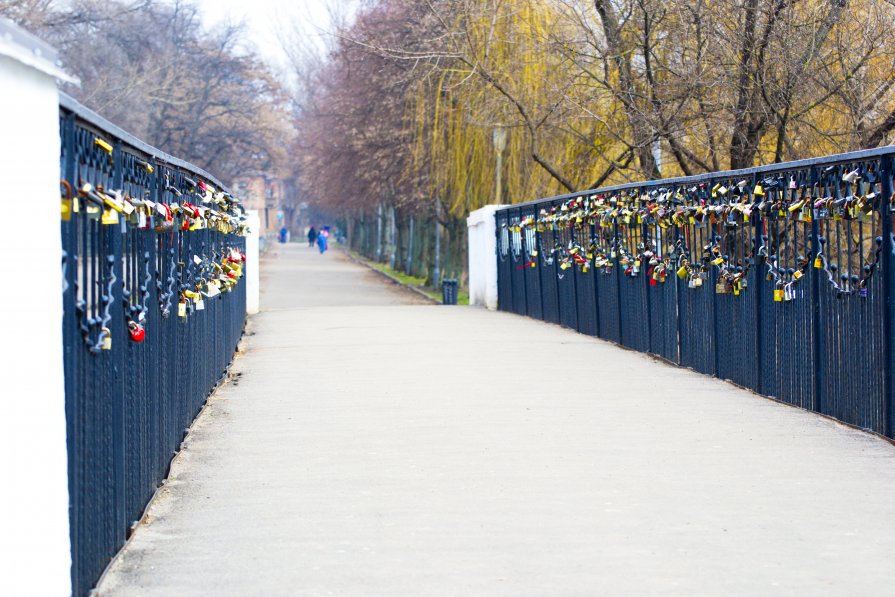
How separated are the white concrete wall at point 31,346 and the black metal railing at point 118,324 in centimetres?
22

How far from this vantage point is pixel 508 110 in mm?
26828

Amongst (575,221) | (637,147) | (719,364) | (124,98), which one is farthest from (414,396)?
(124,98)

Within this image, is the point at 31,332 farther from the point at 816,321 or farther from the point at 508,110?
the point at 508,110

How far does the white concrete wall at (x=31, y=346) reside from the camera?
4.13m

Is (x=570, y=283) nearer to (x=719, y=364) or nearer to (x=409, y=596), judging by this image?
(x=719, y=364)

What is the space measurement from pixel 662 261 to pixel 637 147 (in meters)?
6.24

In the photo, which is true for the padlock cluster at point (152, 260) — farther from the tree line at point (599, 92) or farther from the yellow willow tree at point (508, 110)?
the yellow willow tree at point (508, 110)

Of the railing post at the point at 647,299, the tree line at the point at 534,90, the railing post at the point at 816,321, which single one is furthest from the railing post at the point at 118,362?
the tree line at the point at 534,90

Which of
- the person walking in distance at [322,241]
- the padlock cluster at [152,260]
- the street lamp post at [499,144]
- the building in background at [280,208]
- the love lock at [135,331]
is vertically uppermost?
the building in background at [280,208]

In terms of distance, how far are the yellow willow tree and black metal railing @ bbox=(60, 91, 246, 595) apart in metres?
14.6

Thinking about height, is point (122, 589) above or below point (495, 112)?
below

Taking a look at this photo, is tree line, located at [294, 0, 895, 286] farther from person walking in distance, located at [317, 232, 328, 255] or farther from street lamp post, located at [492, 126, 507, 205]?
person walking in distance, located at [317, 232, 328, 255]

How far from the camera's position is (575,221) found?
62.2ft

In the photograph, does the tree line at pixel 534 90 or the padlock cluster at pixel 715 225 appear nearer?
the padlock cluster at pixel 715 225
